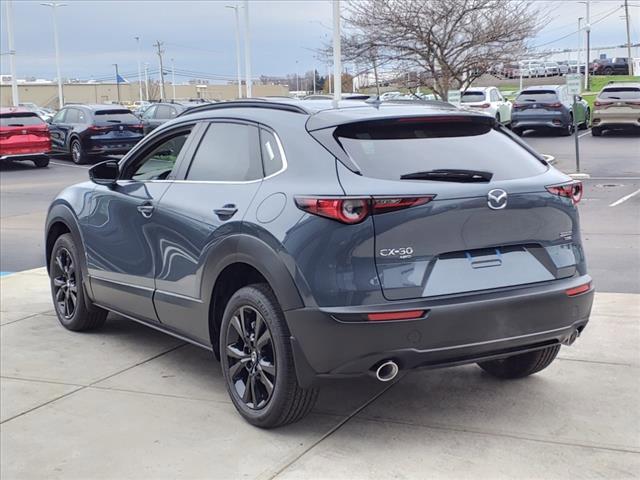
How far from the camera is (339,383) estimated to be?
5109mm

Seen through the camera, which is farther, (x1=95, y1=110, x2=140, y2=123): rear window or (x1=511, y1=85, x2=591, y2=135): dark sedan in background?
(x1=511, y1=85, x2=591, y2=135): dark sedan in background

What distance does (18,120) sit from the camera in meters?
24.2

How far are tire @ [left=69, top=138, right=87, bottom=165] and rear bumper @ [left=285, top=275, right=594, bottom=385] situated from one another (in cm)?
2249

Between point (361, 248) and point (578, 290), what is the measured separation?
4.17ft

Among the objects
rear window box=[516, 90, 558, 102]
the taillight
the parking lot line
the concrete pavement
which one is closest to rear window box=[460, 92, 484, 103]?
rear window box=[516, 90, 558, 102]

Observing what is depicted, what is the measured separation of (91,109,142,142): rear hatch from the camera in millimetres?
24797

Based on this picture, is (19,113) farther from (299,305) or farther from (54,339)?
(299,305)

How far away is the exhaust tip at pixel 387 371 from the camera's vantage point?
390 cm

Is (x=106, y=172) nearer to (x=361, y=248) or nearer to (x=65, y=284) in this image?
(x=65, y=284)

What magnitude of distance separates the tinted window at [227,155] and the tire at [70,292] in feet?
5.86

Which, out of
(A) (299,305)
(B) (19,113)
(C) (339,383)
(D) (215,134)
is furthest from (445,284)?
(B) (19,113)

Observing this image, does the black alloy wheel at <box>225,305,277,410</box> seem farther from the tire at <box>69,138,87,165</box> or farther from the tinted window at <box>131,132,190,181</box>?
the tire at <box>69,138,87,165</box>

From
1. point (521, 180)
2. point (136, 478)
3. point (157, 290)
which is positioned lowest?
point (136, 478)

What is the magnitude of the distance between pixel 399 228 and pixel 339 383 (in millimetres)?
1591
